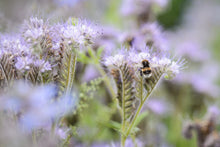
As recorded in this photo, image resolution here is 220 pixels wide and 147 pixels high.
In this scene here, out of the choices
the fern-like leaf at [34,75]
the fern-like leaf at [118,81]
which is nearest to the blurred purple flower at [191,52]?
the fern-like leaf at [118,81]

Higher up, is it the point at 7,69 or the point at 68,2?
the point at 68,2

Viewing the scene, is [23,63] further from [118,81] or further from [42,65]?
[118,81]

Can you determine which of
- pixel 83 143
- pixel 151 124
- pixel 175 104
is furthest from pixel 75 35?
pixel 175 104

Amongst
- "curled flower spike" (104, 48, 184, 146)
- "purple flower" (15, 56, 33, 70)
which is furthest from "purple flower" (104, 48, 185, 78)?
"purple flower" (15, 56, 33, 70)

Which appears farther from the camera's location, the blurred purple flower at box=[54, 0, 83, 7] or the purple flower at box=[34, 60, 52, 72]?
the blurred purple flower at box=[54, 0, 83, 7]

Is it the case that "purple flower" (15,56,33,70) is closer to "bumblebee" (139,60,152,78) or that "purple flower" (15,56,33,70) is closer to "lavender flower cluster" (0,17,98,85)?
"lavender flower cluster" (0,17,98,85)

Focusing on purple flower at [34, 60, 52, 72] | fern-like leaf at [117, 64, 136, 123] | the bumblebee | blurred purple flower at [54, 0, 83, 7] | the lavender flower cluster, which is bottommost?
fern-like leaf at [117, 64, 136, 123]

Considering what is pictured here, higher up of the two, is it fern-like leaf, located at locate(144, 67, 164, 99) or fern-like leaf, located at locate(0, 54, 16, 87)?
fern-like leaf, located at locate(0, 54, 16, 87)

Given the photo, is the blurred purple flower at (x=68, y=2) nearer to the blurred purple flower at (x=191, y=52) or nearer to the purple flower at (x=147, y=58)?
the blurred purple flower at (x=191, y=52)

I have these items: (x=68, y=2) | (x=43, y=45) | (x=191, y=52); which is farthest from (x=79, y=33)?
(x=191, y=52)

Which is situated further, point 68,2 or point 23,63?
point 68,2

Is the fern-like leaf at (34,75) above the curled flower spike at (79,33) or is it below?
below
